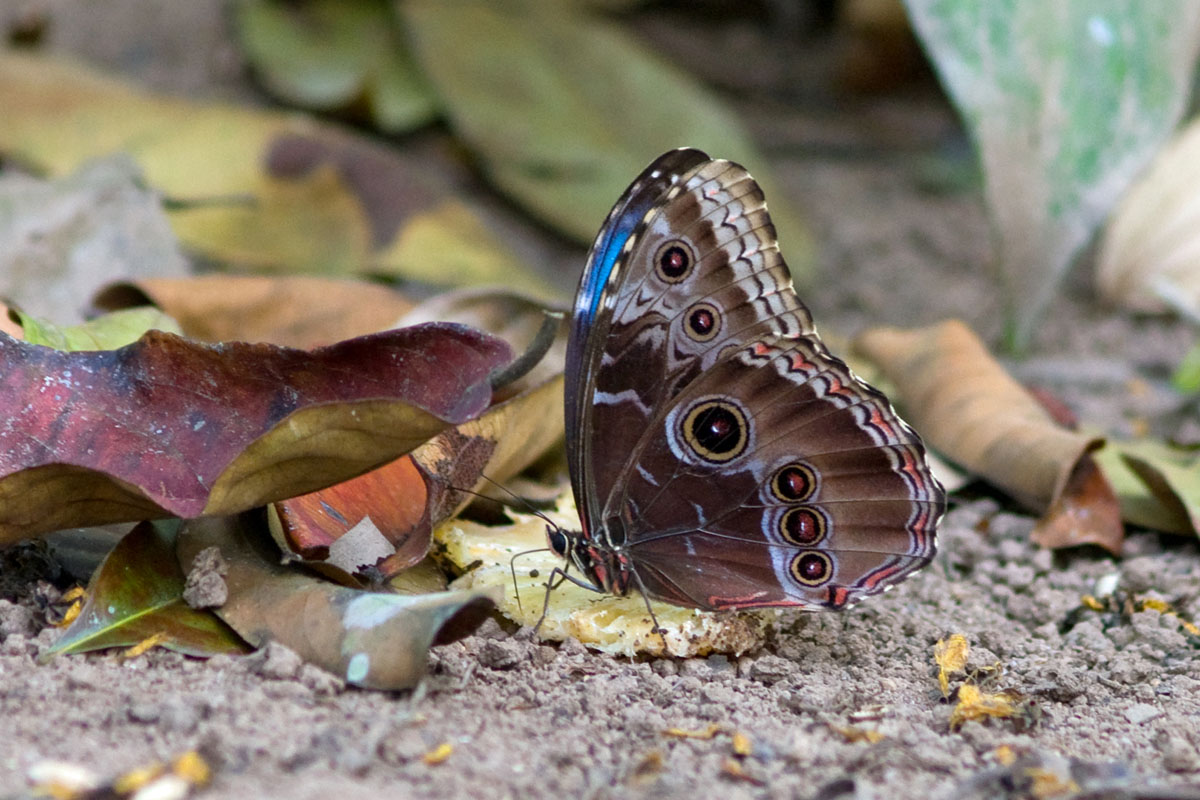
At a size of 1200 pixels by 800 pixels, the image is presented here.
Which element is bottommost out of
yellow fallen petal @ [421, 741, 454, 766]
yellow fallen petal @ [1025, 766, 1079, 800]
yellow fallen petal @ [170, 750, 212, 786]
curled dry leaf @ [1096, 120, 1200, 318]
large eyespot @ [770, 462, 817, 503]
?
yellow fallen petal @ [170, 750, 212, 786]

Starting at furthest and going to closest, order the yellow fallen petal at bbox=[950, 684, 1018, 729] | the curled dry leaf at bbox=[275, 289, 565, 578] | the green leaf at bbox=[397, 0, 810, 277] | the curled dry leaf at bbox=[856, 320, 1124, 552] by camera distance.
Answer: the green leaf at bbox=[397, 0, 810, 277]
the curled dry leaf at bbox=[856, 320, 1124, 552]
the curled dry leaf at bbox=[275, 289, 565, 578]
the yellow fallen petal at bbox=[950, 684, 1018, 729]

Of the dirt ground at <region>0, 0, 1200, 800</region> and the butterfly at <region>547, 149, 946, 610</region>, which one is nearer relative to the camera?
the dirt ground at <region>0, 0, 1200, 800</region>

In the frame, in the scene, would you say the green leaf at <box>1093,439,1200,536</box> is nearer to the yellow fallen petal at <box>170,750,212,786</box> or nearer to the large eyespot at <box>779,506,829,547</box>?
the large eyespot at <box>779,506,829,547</box>

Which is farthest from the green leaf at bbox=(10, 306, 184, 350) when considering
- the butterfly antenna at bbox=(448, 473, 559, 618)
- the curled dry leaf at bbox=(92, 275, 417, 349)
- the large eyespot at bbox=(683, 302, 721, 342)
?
the large eyespot at bbox=(683, 302, 721, 342)

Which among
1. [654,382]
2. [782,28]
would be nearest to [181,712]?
[654,382]

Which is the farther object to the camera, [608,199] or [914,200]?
[914,200]

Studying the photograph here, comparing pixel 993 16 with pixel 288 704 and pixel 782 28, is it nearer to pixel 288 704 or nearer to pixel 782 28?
pixel 782 28

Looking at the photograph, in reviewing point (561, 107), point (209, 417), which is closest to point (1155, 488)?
point (209, 417)

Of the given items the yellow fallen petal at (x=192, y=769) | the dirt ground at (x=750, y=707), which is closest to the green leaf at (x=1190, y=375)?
the dirt ground at (x=750, y=707)

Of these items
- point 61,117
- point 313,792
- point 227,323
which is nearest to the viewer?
point 313,792

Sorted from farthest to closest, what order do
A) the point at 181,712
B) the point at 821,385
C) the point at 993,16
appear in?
the point at 993,16
the point at 821,385
the point at 181,712
